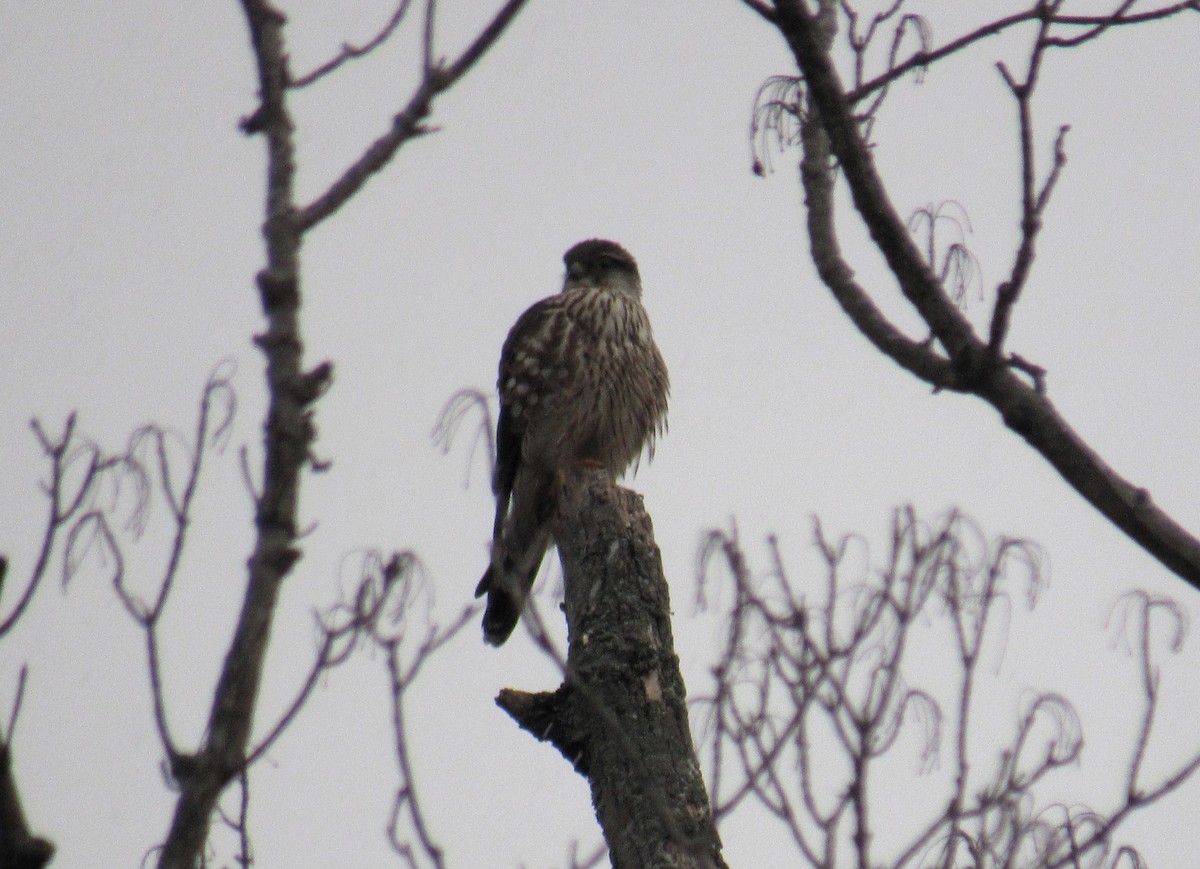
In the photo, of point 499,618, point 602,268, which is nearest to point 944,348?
point 499,618

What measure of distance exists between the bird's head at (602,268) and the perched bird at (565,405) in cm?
29

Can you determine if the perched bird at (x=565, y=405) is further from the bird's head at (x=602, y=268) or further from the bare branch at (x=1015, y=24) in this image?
the bare branch at (x=1015, y=24)

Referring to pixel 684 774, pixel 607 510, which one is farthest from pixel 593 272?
pixel 684 774

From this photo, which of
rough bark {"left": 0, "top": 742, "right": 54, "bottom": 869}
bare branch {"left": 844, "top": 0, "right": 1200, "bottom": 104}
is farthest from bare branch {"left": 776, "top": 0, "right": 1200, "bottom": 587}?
rough bark {"left": 0, "top": 742, "right": 54, "bottom": 869}

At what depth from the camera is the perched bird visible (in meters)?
5.09

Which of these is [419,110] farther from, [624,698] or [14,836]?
[624,698]

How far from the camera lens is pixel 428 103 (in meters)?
1.32

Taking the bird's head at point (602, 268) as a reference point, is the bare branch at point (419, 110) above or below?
below

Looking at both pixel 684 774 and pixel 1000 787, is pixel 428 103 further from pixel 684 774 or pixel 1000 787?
pixel 1000 787

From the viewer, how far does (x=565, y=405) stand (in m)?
5.09

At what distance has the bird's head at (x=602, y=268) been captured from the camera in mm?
5652

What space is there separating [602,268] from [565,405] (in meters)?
0.82

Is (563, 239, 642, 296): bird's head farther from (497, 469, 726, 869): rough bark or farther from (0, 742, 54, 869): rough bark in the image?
(0, 742, 54, 869): rough bark

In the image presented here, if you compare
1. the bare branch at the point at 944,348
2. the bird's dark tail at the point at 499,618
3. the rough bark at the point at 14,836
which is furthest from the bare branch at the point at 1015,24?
the bird's dark tail at the point at 499,618
